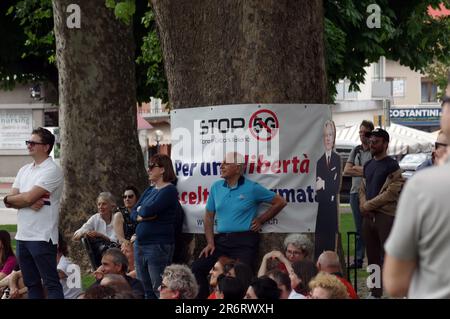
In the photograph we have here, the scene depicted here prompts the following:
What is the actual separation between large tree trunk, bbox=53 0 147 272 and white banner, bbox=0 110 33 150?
44412mm

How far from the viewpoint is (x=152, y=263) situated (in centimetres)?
1120

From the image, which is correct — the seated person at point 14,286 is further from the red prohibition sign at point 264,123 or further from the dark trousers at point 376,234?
the dark trousers at point 376,234

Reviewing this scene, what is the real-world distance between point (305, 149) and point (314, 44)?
897mm

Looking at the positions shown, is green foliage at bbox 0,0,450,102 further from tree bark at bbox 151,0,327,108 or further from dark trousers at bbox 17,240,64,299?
tree bark at bbox 151,0,327,108

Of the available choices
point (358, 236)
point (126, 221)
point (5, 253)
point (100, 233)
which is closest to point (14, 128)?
point (358, 236)

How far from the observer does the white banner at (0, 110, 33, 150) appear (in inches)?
2418

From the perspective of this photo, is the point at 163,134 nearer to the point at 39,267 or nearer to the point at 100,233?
the point at 100,233

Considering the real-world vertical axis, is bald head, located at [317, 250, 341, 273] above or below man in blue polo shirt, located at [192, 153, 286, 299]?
below

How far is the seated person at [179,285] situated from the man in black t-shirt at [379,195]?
14.5 ft

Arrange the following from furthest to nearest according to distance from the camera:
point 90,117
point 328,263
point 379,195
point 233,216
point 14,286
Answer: point 90,117 → point 379,195 → point 14,286 → point 233,216 → point 328,263

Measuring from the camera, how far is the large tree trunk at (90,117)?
17078 millimetres

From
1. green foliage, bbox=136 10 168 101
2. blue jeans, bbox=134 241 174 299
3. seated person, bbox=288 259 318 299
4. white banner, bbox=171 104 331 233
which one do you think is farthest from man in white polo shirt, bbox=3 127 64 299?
green foliage, bbox=136 10 168 101

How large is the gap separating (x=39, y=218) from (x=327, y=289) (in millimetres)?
4572

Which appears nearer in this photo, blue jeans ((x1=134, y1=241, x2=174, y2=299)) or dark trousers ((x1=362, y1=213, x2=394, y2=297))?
blue jeans ((x1=134, y1=241, x2=174, y2=299))
